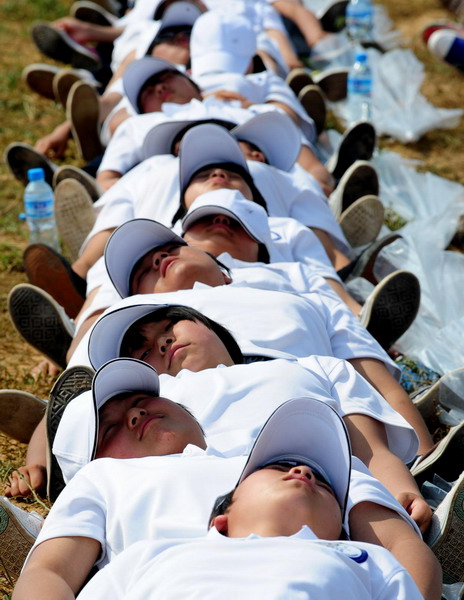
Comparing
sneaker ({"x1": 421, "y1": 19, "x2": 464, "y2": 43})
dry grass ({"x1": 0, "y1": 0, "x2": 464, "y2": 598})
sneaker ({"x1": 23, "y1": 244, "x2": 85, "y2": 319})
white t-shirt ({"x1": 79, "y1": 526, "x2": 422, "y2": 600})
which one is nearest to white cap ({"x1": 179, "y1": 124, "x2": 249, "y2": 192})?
sneaker ({"x1": 23, "y1": 244, "x2": 85, "y2": 319})

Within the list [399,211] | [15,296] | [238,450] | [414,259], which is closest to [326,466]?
[238,450]

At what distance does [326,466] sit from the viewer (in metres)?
1.95

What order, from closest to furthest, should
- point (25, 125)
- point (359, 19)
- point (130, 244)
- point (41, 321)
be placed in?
point (130, 244)
point (41, 321)
point (25, 125)
point (359, 19)

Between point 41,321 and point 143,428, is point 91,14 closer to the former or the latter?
point 41,321

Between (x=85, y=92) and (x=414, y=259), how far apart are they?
1.99 meters

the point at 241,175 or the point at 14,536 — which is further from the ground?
the point at 241,175

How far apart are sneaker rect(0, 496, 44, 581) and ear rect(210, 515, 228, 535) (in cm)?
60

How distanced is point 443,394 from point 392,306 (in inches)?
13.5

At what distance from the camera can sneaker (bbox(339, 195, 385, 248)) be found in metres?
3.75

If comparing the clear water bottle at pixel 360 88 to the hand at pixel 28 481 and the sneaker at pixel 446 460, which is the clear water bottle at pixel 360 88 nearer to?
the sneaker at pixel 446 460

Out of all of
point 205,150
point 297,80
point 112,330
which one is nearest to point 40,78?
point 297,80

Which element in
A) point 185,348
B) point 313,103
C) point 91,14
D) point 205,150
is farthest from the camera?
point 91,14

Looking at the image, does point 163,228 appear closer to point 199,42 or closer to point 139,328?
point 139,328

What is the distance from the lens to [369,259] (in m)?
3.49
